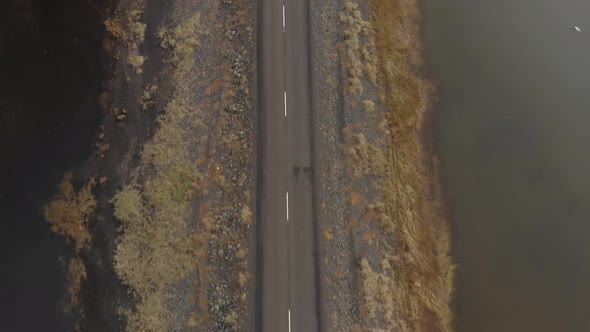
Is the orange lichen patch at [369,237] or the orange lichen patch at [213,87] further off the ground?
the orange lichen patch at [213,87]

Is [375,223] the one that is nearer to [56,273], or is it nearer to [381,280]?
[381,280]

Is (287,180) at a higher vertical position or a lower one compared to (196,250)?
higher

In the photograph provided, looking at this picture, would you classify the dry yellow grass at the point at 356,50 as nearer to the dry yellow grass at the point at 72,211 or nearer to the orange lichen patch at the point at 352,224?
the orange lichen patch at the point at 352,224

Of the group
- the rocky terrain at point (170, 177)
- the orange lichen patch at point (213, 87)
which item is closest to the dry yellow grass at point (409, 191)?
the rocky terrain at point (170, 177)

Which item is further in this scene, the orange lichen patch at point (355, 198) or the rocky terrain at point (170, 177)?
the orange lichen patch at point (355, 198)

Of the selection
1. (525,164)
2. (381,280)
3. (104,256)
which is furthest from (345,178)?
(104,256)

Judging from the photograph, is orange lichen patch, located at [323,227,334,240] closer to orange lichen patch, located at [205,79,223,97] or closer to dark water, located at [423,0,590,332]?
dark water, located at [423,0,590,332]
